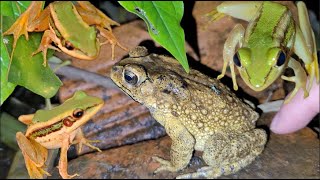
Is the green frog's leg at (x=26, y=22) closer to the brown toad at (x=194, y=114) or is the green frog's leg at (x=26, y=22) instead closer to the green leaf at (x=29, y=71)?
the green leaf at (x=29, y=71)

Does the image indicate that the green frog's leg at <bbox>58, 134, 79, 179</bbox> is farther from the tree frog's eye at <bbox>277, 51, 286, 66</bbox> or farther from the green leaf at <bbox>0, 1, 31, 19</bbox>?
the tree frog's eye at <bbox>277, 51, 286, 66</bbox>

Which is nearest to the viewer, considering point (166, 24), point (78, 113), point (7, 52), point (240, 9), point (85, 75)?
point (166, 24)

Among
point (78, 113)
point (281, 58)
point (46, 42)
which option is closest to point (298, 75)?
point (281, 58)

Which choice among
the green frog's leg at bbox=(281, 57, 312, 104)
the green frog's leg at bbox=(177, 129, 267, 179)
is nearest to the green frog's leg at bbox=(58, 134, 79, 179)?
the green frog's leg at bbox=(177, 129, 267, 179)

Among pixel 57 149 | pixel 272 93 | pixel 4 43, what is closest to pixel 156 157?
pixel 57 149

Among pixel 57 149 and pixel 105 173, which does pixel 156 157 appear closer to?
pixel 105 173

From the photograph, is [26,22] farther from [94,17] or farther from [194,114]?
[194,114]
